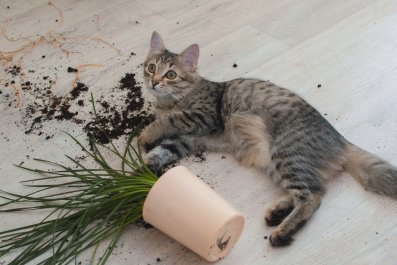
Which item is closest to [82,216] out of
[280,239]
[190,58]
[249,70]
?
[280,239]

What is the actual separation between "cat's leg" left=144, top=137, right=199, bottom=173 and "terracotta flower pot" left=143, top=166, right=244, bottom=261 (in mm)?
339

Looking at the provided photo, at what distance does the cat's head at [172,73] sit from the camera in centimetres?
206

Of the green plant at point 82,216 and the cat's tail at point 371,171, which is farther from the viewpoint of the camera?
the cat's tail at point 371,171

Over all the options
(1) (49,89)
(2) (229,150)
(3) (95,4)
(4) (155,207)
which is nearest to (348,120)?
(2) (229,150)

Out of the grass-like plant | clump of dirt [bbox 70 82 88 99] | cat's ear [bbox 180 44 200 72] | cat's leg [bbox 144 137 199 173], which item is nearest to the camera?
the grass-like plant

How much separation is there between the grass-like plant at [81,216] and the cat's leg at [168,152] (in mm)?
125

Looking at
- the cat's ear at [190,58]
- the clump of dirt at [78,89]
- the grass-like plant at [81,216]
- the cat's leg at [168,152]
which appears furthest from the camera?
the clump of dirt at [78,89]

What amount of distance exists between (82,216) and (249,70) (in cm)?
117

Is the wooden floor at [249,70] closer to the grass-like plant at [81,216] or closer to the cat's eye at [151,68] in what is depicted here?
the grass-like plant at [81,216]

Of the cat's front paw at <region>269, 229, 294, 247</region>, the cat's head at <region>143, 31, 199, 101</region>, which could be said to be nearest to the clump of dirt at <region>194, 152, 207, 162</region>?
the cat's head at <region>143, 31, 199, 101</region>

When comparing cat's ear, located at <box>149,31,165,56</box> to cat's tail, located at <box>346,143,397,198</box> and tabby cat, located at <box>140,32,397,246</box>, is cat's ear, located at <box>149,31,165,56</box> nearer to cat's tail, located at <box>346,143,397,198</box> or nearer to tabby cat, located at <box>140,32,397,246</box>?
tabby cat, located at <box>140,32,397,246</box>

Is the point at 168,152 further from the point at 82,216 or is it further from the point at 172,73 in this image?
the point at 82,216

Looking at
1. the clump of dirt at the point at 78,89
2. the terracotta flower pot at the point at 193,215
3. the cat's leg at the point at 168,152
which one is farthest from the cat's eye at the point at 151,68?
the terracotta flower pot at the point at 193,215

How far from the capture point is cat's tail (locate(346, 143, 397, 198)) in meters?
1.81
